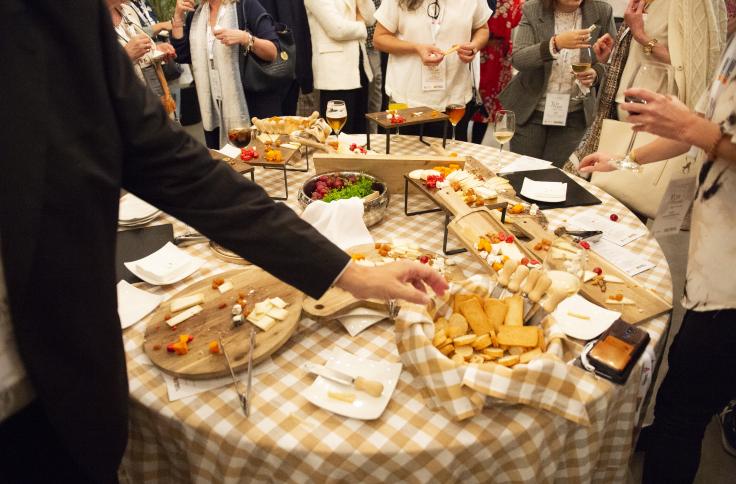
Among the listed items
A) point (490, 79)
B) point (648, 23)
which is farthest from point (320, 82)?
point (648, 23)

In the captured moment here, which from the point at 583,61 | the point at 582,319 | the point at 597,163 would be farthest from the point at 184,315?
the point at 583,61

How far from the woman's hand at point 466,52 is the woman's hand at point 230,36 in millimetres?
1339

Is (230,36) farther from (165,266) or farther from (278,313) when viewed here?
(278,313)

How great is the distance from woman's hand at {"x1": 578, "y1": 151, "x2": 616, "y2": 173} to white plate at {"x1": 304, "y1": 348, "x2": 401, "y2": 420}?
1.10m

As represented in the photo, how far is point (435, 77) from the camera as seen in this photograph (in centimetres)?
326

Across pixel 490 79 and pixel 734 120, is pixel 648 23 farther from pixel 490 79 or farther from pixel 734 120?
pixel 490 79

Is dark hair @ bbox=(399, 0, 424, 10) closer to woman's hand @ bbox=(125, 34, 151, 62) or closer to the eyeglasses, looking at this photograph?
the eyeglasses

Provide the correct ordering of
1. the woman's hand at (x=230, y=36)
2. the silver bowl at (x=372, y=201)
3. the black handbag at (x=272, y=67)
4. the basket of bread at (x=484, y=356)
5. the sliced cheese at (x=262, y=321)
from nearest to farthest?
1. the basket of bread at (x=484, y=356)
2. the sliced cheese at (x=262, y=321)
3. the silver bowl at (x=372, y=201)
4. the woman's hand at (x=230, y=36)
5. the black handbag at (x=272, y=67)

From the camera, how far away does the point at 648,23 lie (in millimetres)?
2410

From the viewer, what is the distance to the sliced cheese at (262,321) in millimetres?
1303

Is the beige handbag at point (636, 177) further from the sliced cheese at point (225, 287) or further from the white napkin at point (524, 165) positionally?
the sliced cheese at point (225, 287)

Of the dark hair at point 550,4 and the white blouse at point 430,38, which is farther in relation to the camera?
the white blouse at point 430,38

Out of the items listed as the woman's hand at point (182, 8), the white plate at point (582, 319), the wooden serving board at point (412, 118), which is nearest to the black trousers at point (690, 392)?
the white plate at point (582, 319)

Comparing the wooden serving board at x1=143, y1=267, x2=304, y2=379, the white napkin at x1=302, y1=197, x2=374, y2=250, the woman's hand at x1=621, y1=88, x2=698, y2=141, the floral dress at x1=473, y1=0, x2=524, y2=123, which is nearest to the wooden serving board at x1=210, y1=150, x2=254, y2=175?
the white napkin at x1=302, y1=197, x2=374, y2=250
